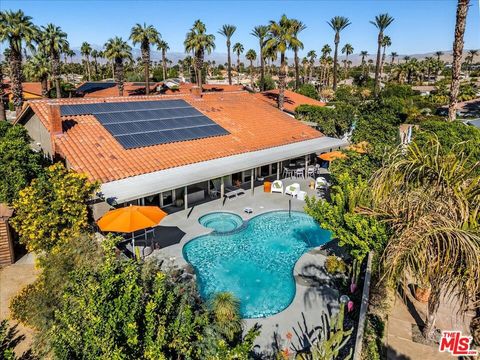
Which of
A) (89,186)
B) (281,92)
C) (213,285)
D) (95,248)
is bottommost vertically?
(213,285)

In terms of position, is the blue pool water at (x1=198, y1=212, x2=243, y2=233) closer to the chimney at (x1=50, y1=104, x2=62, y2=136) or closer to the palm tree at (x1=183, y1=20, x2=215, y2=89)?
the chimney at (x1=50, y1=104, x2=62, y2=136)

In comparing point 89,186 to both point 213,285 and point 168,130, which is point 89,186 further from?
point 168,130

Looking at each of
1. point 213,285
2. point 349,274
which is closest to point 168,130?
point 213,285

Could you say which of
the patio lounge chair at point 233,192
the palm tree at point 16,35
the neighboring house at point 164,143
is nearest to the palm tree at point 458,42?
the neighboring house at point 164,143

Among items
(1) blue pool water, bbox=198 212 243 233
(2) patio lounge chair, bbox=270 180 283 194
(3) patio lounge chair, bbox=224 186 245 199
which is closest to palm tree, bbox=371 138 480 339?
(1) blue pool water, bbox=198 212 243 233

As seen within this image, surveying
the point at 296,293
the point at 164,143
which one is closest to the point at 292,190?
the point at 164,143
